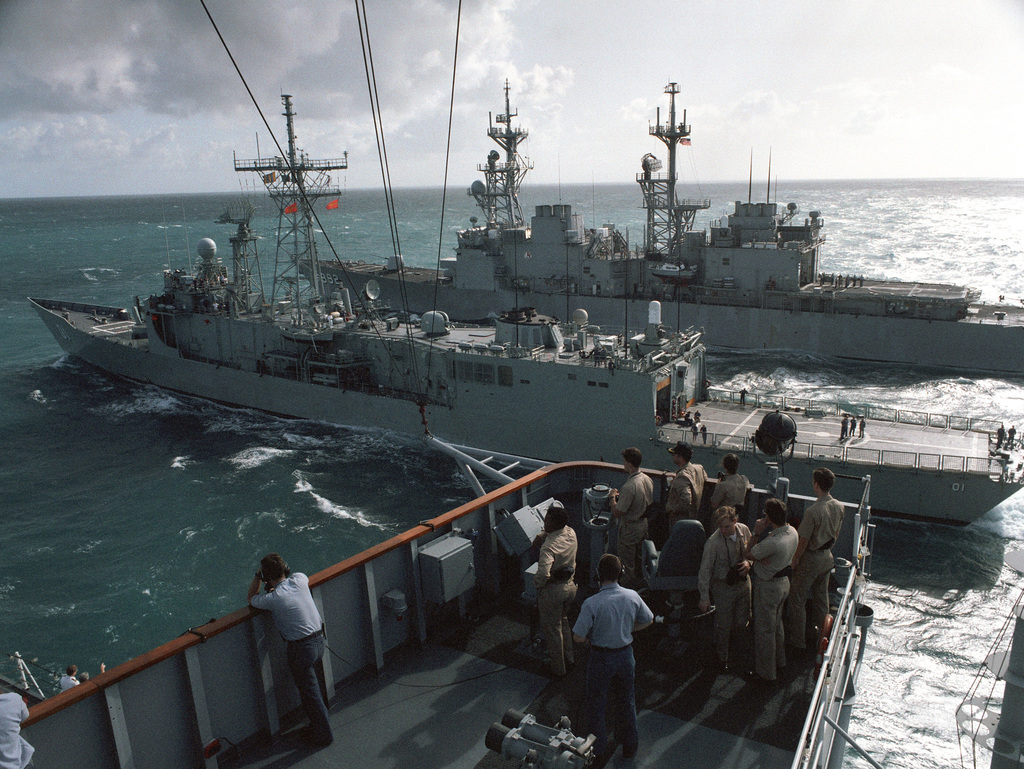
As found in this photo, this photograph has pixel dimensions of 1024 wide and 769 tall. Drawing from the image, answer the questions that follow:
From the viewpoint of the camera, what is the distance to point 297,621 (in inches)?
213

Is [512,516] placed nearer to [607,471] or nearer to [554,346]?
[607,471]

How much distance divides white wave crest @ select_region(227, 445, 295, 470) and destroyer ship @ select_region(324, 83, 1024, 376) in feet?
41.9

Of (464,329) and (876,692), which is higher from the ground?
(464,329)

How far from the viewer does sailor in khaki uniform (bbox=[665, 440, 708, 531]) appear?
7.35 meters

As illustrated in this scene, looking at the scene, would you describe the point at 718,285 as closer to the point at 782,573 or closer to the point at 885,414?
the point at 885,414

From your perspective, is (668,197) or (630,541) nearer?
(630,541)

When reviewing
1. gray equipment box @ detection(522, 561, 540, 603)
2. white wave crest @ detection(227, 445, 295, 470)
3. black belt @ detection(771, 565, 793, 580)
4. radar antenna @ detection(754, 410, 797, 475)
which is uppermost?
radar antenna @ detection(754, 410, 797, 475)

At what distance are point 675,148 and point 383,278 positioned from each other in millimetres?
19836

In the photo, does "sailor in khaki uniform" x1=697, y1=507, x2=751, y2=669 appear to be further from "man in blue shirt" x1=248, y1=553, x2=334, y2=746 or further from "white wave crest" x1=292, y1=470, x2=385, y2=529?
"white wave crest" x1=292, y1=470, x2=385, y2=529

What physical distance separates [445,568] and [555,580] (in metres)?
1.22

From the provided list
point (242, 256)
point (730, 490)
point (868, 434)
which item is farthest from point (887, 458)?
point (242, 256)

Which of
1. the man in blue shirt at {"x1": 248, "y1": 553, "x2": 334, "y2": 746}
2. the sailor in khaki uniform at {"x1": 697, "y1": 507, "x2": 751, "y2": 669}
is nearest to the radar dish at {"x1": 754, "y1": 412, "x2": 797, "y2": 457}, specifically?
the sailor in khaki uniform at {"x1": 697, "y1": 507, "x2": 751, "y2": 669}

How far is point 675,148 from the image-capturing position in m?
41.6

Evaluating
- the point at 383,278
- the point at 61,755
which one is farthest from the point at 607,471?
the point at 383,278
